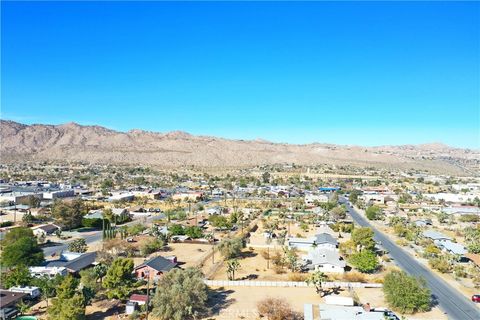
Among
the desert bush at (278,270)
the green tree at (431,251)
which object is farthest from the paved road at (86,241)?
the green tree at (431,251)

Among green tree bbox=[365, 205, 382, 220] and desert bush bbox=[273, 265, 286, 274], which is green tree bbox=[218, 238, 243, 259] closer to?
desert bush bbox=[273, 265, 286, 274]

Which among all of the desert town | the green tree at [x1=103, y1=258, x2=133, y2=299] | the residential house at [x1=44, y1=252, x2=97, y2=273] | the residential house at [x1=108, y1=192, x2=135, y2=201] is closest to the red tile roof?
the desert town

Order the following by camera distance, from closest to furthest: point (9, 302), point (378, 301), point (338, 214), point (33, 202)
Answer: point (9, 302) < point (378, 301) < point (338, 214) < point (33, 202)

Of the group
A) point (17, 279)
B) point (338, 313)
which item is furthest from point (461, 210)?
point (17, 279)

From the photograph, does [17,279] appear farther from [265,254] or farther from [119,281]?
[265,254]

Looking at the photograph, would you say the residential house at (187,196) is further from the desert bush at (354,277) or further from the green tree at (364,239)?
the desert bush at (354,277)

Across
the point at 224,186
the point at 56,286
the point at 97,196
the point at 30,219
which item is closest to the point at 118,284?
the point at 56,286

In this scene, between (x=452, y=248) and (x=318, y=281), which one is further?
(x=452, y=248)
